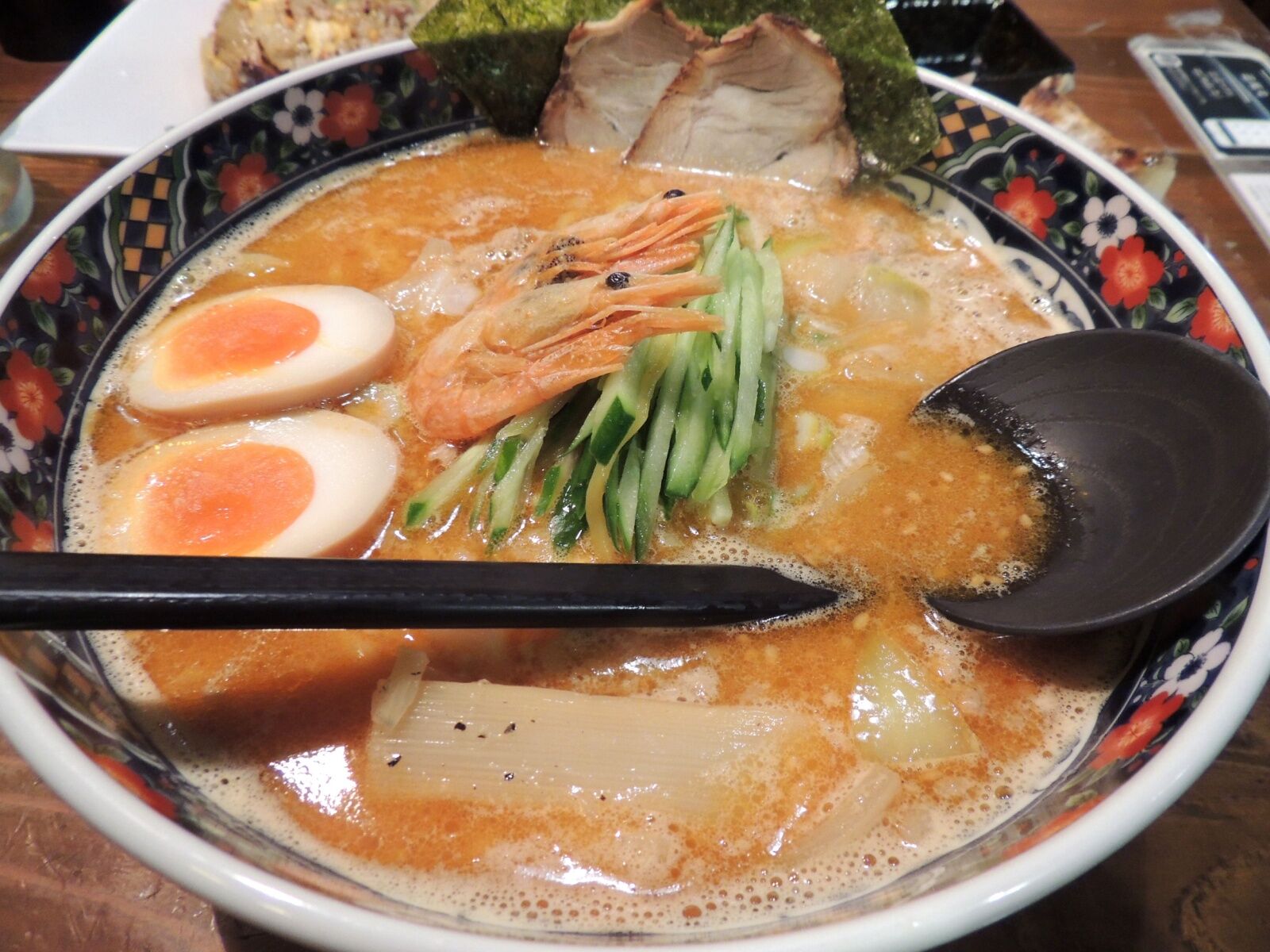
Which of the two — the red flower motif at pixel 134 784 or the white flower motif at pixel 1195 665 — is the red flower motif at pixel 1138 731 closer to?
the white flower motif at pixel 1195 665

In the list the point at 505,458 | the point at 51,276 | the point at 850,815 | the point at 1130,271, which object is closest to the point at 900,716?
the point at 850,815

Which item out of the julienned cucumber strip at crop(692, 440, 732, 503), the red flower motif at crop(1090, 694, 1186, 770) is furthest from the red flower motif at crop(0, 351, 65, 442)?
the red flower motif at crop(1090, 694, 1186, 770)

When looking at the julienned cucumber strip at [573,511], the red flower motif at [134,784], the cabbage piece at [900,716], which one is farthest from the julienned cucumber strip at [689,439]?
the red flower motif at [134,784]

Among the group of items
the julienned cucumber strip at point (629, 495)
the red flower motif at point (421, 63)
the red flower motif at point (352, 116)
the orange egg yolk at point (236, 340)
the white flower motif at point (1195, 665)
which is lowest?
the white flower motif at point (1195, 665)

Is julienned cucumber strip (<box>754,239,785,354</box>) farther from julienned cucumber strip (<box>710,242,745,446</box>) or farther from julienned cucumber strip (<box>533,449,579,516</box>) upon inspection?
julienned cucumber strip (<box>533,449,579,516</box>)

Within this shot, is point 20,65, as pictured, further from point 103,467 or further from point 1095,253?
point 1095,253

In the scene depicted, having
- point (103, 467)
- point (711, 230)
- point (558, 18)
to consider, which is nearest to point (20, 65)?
point (558, 18)
